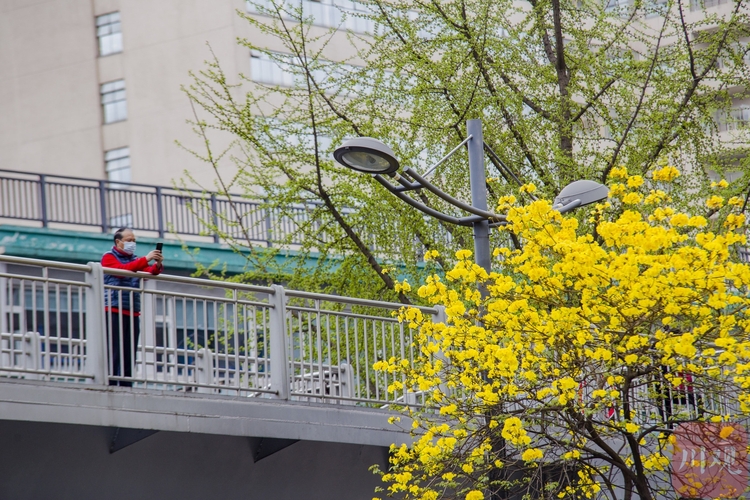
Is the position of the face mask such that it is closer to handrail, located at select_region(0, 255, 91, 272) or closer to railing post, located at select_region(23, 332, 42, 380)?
handrail, located at select_region(0, 255, 91, 272)

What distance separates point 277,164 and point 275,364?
467cm

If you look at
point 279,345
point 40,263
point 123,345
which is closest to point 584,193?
point 279,345

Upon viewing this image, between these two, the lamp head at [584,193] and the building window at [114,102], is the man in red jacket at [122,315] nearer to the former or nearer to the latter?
the lamp head at [584,193]

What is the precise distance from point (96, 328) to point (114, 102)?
28.6 metres

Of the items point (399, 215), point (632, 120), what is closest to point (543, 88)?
point (632, 120)

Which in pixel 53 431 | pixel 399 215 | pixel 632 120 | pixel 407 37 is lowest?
pixel 53 431

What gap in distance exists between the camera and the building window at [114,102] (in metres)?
36.3

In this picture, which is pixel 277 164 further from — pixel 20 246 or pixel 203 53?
pixel 203 53

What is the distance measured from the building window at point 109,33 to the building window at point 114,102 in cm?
116

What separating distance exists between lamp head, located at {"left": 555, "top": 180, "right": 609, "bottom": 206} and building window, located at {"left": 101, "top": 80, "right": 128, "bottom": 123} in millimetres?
27193

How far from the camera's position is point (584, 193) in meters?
11.2

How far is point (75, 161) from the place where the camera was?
36.4 meters

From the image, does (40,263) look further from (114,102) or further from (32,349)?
(114,102)

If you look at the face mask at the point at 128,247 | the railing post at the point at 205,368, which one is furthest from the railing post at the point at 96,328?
the face mask at the point at 128,247
